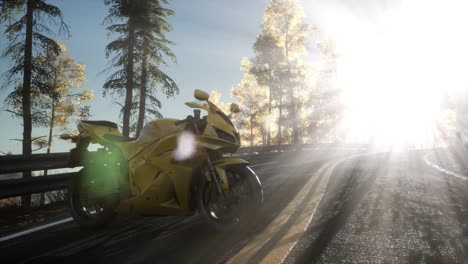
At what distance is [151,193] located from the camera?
4.00 m

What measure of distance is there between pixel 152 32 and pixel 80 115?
1062 cm

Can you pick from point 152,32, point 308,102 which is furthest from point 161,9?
point 308,102

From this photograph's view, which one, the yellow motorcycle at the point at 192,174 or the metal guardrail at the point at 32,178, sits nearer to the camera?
the yellow motorcycle at the point at 192,174

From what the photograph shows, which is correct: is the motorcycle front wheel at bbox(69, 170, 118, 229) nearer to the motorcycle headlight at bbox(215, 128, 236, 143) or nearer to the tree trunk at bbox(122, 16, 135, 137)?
the motorcycle headlight at bbox(215, 128, 236, 143)

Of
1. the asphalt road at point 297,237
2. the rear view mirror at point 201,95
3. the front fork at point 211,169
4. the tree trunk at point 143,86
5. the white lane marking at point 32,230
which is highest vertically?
the tree trunk at point 143,86

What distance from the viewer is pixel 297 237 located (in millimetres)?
3330

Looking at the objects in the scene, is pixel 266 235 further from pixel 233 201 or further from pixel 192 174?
pixel 192 174

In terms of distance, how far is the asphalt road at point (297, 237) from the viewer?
2.89 meters

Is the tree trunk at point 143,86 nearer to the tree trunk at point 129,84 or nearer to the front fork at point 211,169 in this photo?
the tree trunk at point 129,84

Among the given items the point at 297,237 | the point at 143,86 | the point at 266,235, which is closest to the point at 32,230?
the point at 266,235

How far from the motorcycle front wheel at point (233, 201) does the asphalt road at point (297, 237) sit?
0.14m

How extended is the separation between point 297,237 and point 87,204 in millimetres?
2873

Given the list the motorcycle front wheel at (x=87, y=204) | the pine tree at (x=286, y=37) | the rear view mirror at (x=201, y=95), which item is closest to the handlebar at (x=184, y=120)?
the rear view mirror at (x=201, y=95)

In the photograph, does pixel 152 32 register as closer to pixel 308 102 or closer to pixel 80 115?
pixel 80 115
